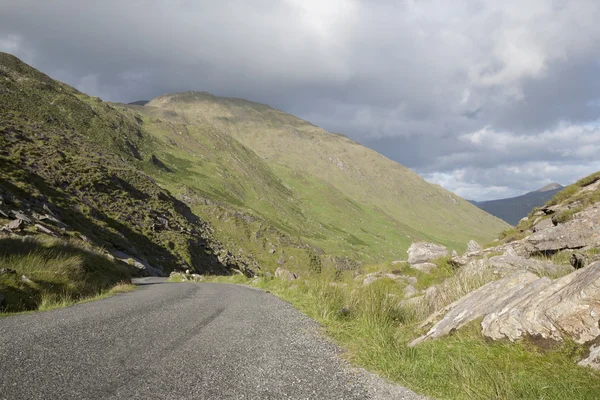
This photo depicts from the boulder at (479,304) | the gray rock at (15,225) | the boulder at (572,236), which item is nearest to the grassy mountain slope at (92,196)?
the gray rock at (15,225)

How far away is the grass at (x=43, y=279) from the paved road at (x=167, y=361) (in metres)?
3.71

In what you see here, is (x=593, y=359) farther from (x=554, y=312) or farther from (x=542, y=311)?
(x=542, y=311)

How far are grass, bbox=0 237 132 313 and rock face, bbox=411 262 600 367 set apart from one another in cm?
1363

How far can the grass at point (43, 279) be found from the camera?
1262 centimetres

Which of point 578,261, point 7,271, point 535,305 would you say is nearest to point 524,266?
point 578,261

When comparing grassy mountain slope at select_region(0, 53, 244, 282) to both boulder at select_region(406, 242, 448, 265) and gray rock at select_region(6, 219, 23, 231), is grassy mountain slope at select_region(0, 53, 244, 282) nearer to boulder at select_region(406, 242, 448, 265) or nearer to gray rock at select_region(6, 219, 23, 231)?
gray rock at select_region(6, 219, 23, 231)

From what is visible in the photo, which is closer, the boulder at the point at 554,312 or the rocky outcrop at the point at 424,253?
the boulder at the point at 554,312

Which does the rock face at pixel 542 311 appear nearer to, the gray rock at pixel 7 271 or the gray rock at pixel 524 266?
the gray rock at pixel 524 266

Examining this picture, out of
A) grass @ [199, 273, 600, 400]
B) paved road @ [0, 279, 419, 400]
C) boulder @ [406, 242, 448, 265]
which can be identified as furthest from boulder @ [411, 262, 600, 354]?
boulder @ [406, 242, 448, 265]

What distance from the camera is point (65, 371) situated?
5383 mm

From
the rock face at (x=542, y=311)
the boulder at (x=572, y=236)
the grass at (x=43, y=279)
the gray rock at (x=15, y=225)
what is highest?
the boulder at (x=572, y=236)

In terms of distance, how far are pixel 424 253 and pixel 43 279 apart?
82.4 feet

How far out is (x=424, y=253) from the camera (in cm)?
2789

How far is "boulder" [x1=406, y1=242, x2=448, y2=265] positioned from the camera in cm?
2717
